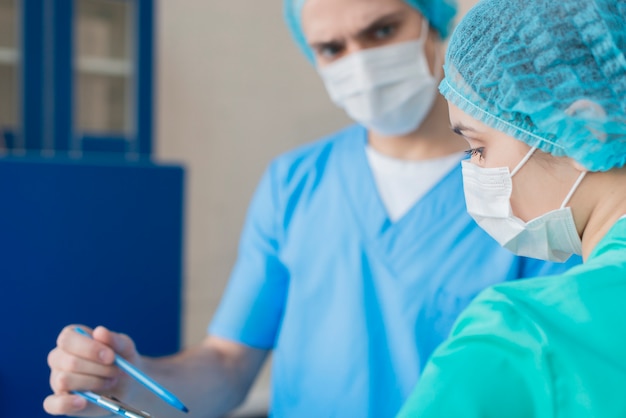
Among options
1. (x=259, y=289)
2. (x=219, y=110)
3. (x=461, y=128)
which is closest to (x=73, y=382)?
(x=259, y=289)

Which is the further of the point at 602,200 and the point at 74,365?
the point at 74,365

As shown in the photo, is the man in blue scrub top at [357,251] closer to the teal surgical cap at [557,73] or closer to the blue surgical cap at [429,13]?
the blue surgical cap at [429,13]

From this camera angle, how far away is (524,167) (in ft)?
2.31

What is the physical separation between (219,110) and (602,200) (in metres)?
2.12

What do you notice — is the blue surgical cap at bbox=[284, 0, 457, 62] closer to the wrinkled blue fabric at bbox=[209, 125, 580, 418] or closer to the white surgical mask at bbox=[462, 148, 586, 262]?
the wrinkled blue fabric at bbox=[209, 125, 580, 418]

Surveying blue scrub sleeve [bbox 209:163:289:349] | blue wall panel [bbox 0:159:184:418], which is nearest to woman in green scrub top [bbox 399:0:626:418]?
blue scrub sleeve [bbox 209:163:289:349]

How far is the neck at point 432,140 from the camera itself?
1210 mm

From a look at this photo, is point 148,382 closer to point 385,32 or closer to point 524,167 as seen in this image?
Answer: point 524,167

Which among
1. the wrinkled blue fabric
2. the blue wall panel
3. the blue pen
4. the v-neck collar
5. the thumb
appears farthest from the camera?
the blue wall panel

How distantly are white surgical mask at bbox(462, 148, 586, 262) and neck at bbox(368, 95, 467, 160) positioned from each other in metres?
0.44

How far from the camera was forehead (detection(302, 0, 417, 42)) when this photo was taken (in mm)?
1146

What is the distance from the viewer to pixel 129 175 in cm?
155

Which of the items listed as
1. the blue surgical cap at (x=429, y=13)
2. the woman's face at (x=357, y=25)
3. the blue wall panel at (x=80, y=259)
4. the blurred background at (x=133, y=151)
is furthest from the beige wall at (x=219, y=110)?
the woman's face at (x=357, y=25)

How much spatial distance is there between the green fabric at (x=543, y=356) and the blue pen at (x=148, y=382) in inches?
13.7
